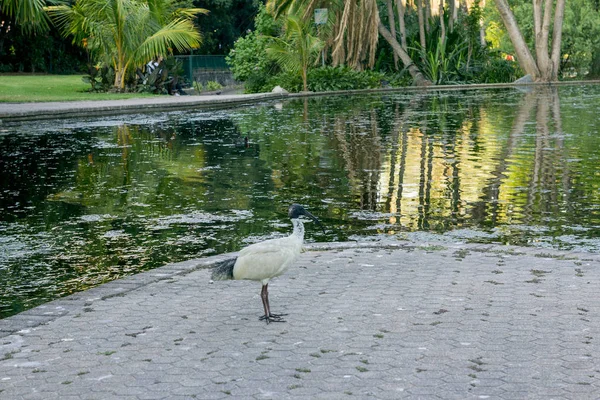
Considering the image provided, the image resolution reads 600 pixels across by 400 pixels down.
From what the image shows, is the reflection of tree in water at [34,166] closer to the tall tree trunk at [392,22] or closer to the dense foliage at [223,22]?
the tall tree trunk at [392,22]

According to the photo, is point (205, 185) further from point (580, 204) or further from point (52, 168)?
point (580, 204)

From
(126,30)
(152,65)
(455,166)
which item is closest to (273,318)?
(455,166)

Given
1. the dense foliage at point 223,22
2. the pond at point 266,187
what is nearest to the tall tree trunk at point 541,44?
the dense foliage at point 223,22

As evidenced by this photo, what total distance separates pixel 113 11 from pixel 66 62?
23149 mm

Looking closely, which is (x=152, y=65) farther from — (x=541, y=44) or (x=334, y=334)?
(x=334, y=334)

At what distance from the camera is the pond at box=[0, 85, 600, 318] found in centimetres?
962

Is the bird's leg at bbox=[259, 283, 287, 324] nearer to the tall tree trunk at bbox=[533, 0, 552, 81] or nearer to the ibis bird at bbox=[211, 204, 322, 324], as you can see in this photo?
the ibis bird at bbox=[211, 204, 322, 324]

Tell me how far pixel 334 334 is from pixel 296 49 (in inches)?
1290

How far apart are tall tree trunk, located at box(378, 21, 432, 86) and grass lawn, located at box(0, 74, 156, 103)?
13008 millimetres

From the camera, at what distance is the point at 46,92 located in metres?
35.4

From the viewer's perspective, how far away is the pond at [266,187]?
9617 mm

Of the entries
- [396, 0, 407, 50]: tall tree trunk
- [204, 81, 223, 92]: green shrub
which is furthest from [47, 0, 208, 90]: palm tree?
[396, 0, 407, 50]: tall tree trunk

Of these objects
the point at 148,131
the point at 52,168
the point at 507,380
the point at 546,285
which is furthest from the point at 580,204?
the point at 148,131

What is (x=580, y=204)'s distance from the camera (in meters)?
11.5
